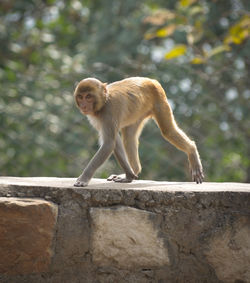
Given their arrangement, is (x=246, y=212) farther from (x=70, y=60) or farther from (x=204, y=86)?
(x=70, y=60)

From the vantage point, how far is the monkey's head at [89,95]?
14.3ft

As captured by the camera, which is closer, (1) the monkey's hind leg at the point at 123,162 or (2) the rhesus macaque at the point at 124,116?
(2) the rhesus macaque at the point at 124,116

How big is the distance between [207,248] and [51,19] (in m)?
9.73

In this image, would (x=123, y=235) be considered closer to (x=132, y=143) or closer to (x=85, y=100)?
(x=85, y=100)

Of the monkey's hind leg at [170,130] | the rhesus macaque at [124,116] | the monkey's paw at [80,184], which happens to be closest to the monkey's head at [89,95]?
the rhesus macaque at [124,116]

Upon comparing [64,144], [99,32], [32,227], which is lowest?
[64,144]

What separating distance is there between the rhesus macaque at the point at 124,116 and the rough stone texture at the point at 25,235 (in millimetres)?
596

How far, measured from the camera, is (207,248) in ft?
11.6

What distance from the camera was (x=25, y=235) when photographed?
3.46m

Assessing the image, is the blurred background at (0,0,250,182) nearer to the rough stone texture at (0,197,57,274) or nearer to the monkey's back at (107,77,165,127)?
the monkey's back at (107,77,165,127)

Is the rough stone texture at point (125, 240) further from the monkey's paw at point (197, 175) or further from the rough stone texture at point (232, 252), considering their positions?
the monkey's paw at point (197, 175)

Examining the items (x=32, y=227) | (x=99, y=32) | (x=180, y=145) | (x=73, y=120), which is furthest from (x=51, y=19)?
(x=32, y=227)

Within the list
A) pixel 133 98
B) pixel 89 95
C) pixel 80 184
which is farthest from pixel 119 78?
pixel 80 184

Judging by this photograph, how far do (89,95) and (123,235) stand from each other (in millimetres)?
1411
